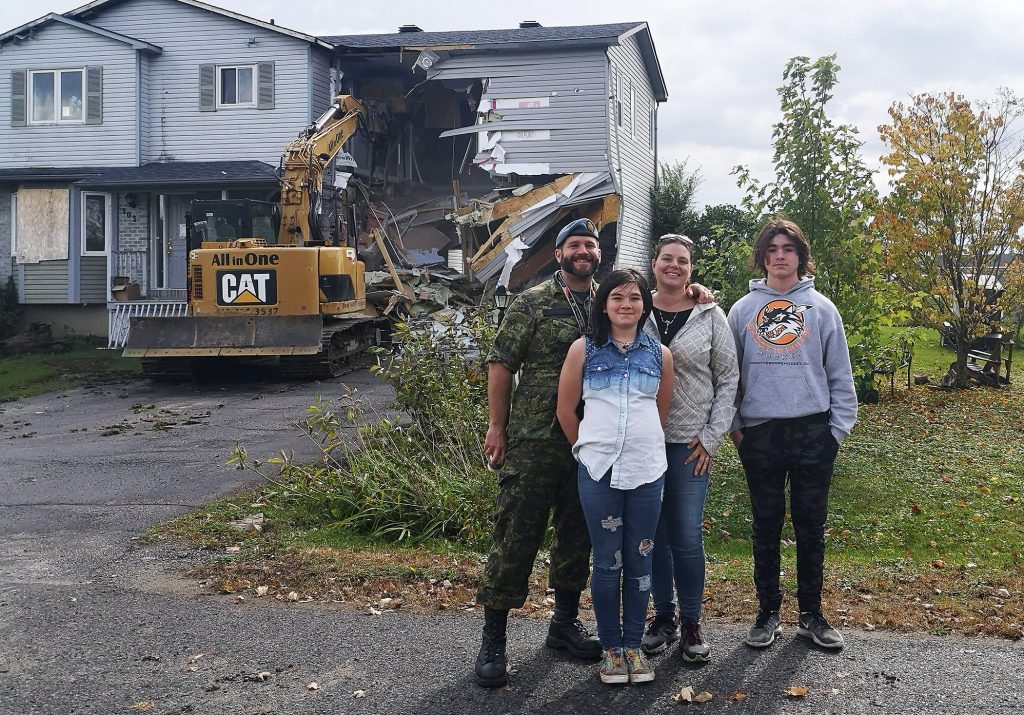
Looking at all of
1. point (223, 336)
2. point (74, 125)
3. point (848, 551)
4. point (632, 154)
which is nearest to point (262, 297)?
point (223, 336)

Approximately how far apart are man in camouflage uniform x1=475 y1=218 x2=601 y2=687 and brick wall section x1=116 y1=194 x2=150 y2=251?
21.0 m

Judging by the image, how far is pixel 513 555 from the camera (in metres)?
4.58

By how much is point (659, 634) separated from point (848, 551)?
261 cm

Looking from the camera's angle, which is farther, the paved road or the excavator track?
the excavator track

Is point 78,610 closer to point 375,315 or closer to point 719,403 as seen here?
point 719,403

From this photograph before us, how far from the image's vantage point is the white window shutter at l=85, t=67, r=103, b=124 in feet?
77.2

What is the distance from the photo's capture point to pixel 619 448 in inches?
169

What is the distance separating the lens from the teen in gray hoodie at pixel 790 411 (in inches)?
189

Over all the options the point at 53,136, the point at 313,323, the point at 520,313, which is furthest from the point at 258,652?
the point at 53,136

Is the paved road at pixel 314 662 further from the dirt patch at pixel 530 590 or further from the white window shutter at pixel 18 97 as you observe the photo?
the white window shutter at pixel 18 97

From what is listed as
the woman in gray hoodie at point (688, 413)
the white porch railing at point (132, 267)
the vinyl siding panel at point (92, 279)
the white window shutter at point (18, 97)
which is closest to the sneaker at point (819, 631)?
the woman in gray hoodie at point (688, 413)

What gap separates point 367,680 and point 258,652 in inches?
25.7

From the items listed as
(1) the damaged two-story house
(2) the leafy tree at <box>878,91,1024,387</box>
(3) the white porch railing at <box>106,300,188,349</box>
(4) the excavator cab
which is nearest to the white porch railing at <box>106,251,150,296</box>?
(1) the damaged two-story house

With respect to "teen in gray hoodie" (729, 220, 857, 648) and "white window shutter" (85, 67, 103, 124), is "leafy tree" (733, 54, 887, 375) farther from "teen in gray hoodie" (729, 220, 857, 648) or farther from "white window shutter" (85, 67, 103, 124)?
"white window shutter" (85, 67, 103, 124)
